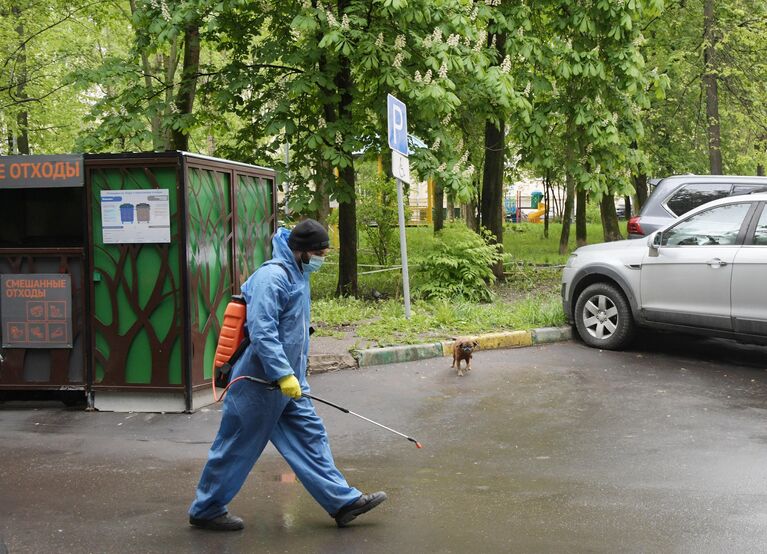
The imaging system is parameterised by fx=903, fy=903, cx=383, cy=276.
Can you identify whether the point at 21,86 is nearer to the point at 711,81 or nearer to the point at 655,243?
the point at 711,81

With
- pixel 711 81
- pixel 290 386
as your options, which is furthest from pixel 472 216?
pixel 290 386

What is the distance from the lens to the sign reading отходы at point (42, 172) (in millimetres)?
8297

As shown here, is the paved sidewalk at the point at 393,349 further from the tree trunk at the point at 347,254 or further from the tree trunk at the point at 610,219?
the tree trunk at the point at 610,219

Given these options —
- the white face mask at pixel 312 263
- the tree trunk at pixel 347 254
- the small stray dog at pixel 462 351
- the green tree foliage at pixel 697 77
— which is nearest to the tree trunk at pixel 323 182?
the tree trunk at pixel 347 254

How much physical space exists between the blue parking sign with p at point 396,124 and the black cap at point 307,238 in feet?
22.0

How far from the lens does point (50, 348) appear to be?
28.0 ft

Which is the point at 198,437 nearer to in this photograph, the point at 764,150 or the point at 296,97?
the point at 296,97

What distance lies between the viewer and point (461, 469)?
21.0ft

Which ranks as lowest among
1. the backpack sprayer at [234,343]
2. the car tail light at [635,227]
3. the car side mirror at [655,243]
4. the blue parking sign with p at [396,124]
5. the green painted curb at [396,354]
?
the green painted curb at [396,354]

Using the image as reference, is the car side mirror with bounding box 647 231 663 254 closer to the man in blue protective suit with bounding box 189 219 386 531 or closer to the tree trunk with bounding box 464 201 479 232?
the man in blue protective suit with bounding box 189 219 386 531

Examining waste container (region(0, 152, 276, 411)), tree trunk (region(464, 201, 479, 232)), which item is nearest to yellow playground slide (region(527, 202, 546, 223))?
tree trunk (region(464, 201, 479, 232))

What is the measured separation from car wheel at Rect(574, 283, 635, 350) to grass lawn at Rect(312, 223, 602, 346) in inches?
29.9

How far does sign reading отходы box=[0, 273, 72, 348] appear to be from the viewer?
335 inches

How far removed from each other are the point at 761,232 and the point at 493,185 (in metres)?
8.36
